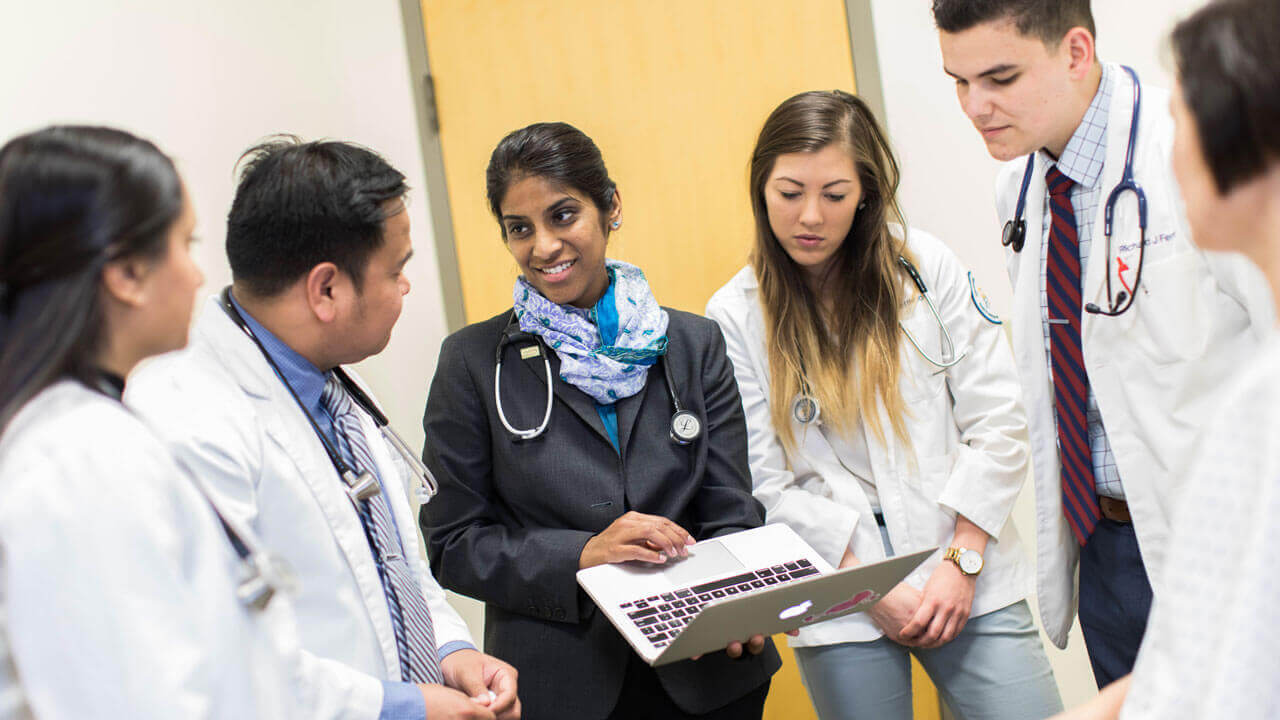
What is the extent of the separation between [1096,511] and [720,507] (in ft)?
2.11

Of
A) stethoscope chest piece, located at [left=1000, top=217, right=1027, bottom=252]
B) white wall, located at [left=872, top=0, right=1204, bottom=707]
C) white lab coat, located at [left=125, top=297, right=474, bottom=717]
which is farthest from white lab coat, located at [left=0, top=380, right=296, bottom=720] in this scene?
white wall, located at [left=872, top=0, right=1204, bottom=707]

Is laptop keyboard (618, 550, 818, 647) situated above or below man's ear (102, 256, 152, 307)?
below

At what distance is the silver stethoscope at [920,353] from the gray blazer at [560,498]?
0.16 meters

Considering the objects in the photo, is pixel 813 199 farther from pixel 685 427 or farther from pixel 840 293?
pixel 685 427

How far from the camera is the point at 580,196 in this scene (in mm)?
1688

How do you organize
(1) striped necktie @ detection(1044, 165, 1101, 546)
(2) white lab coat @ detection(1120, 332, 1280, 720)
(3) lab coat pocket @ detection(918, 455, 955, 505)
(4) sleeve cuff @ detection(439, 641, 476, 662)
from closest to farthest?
(2) white lab coat @ detection(1120, 332, 1280, 720) < (4) sleeve cuff @ detection(439, 641, 476, 662) < (1) striped necktie @ detection(1044, 165, 1101, 546) < (3) lab coat pocket @ detection(918, 455, 955, 505)

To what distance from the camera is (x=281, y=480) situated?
45.3 inches

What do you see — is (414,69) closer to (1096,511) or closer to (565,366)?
(565,366)

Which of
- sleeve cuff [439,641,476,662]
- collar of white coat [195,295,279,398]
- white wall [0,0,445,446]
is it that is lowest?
sleeve cuff [439,641,476,662]

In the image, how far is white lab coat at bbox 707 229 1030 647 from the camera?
5.86 ft

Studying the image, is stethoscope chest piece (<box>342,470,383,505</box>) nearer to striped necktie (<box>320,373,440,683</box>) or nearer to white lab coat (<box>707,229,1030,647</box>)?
striped necktie (<box>320,373,440,683</box>)

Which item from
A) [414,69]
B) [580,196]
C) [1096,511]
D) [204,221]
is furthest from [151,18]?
[1096,511]

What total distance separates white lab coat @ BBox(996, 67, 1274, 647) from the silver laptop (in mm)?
378

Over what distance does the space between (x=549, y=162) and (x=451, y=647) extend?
829 mm
